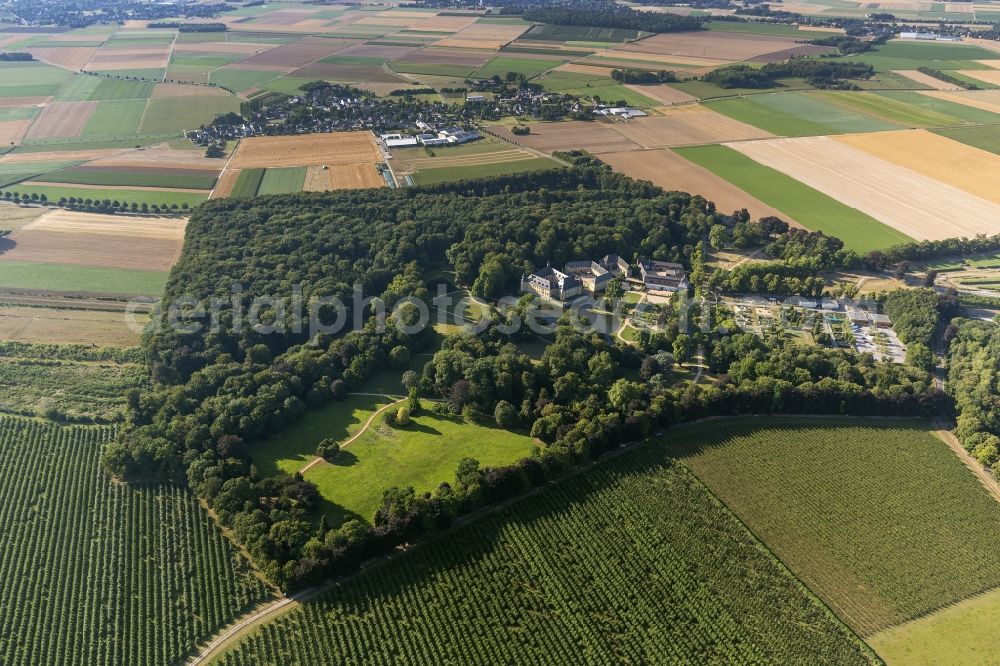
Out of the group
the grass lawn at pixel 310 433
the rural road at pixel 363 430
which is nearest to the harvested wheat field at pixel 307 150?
the grass lawn at pixel 310 433

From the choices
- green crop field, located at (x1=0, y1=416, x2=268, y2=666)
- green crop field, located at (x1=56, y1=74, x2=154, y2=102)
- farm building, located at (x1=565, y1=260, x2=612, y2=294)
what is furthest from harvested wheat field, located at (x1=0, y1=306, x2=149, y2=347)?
green crop field, located at (x1=56, y1=74, x2=154, y2=102)

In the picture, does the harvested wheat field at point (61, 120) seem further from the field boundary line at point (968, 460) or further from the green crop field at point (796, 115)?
the field boundary line at point (968, 460)

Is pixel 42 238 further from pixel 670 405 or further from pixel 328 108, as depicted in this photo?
pixel 670 405

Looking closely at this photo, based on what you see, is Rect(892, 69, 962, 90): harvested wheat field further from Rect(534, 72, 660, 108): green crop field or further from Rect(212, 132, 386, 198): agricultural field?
Rect(212, 132, 386, 198): agricultural field

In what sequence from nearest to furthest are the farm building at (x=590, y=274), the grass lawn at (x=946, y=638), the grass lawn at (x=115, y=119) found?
the grass lawn at (x=946, y=638) < the farm building at (x=590, y=274) < the grass lawn at (x=115, y=119)

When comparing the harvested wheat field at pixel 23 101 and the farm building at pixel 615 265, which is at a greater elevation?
the harvested wheat field at pixel 23 101

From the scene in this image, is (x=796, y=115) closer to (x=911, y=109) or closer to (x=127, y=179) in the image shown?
(x=911, y=109)
